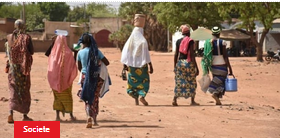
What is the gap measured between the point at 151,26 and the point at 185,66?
37.9 m

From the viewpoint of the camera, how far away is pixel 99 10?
98875 mm

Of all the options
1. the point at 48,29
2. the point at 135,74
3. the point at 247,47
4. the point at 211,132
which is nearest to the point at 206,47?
the point at 135,74

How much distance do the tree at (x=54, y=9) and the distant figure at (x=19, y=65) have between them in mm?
66617

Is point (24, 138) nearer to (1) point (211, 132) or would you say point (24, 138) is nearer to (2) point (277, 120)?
(1) point (211, 132)

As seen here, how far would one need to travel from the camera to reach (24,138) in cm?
714

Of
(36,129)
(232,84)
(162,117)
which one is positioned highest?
(232,84)

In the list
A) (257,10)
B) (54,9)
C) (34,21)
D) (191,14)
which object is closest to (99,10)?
(54,9)

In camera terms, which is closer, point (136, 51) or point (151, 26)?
point (136, 51)

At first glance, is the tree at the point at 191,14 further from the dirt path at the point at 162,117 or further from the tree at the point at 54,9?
the tree at the point at 54,9

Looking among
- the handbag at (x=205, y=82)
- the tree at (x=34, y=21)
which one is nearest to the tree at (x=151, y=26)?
the tree at (x=34, y=21)

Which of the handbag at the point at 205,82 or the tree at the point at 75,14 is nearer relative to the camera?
the handbag at the point at 205,82

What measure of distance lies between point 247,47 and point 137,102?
31.7 meters

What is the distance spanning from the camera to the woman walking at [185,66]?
11008 millimetres

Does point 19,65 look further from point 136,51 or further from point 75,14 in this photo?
point 75,14
